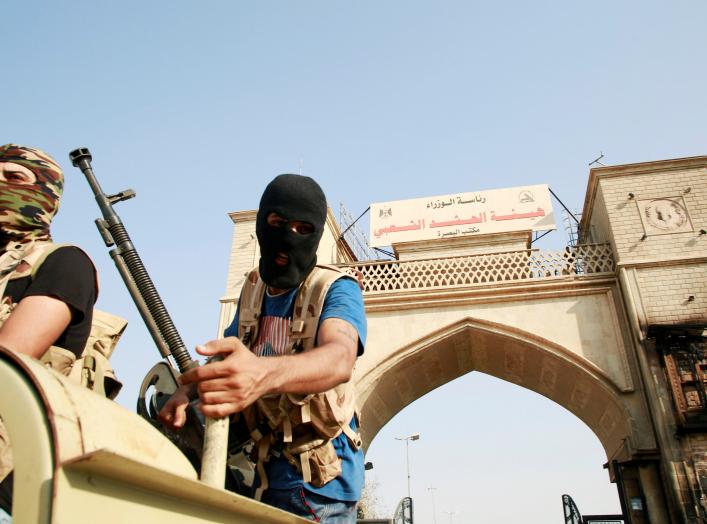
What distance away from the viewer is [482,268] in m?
10.6

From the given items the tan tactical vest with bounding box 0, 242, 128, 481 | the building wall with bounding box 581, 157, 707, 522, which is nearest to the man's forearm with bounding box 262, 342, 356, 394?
the tan tactical vest with bounding box 0, 242, 128, 481

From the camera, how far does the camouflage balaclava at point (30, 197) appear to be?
1.40m

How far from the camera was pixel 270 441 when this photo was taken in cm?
133

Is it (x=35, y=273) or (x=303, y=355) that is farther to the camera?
(x=35, y=273)

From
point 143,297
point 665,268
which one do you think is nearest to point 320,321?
point 143,297

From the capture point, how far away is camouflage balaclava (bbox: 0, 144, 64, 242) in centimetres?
140

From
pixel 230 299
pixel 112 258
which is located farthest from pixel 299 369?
pixel 230 299

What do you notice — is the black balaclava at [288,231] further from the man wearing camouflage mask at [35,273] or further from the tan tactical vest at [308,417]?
the man wearing camouflage mask at [35,273]

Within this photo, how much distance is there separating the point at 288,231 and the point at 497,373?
1016 centimetres

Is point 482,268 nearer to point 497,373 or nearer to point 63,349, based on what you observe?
point 497,373

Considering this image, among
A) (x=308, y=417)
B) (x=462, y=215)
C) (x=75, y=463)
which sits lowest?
(x=75, y=463)

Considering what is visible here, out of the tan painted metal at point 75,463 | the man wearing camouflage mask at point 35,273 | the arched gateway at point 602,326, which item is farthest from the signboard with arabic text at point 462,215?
the tan painted metal at point 75,463

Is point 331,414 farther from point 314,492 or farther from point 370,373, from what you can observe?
point 370,373

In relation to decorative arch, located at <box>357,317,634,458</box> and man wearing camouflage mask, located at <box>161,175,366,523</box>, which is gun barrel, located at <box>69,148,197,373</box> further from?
decorative arch, located at <box>357,317,634,458</box>
